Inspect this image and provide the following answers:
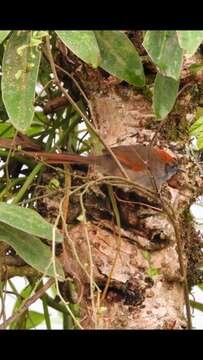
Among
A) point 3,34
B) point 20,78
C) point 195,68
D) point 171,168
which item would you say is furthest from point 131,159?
point 3,34

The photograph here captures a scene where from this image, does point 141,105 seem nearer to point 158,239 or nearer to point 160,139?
point 160,139

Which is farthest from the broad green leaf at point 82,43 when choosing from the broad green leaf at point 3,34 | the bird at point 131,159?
the bird at point 131,159

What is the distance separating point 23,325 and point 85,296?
30 cm

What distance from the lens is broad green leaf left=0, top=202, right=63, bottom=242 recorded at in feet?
3.87

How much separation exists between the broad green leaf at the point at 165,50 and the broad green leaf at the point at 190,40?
0.31 feet

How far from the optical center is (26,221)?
1.20 meters

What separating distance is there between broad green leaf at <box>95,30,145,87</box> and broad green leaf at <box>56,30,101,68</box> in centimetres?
13

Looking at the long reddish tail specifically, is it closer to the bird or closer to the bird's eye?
the bird

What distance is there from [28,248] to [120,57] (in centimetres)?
38

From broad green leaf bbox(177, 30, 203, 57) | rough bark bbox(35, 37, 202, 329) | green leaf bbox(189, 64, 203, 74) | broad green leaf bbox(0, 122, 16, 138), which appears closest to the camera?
broad green leaf bbox(177, 30, 203, 57)

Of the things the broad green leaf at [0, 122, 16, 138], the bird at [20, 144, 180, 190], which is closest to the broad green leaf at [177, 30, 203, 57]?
the bird at [20, 144, 180, 190]
